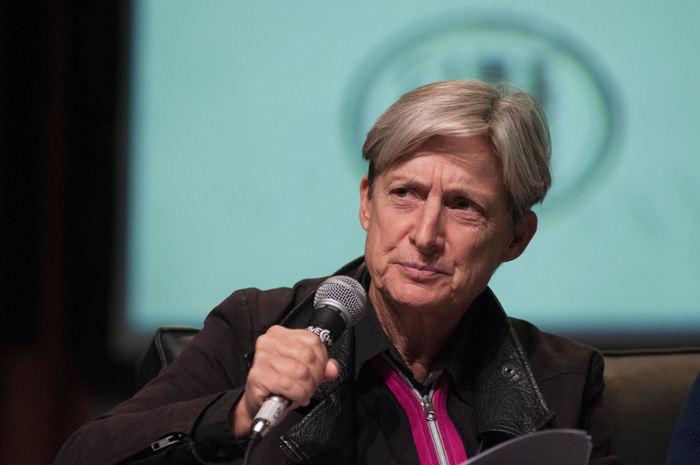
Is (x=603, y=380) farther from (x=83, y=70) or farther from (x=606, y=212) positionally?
(x=83, y=70)

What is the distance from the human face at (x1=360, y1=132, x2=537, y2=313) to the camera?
58.6 inches

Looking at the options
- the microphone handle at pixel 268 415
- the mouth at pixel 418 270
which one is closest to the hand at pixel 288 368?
the microphone handle at pixel 268 415

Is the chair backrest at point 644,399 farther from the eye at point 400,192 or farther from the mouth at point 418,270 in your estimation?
the eye at point 400,192

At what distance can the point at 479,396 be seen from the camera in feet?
5.22

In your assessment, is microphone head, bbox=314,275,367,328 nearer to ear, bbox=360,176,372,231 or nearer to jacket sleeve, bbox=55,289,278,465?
jacket sleeve, bbox=55,289,278,465

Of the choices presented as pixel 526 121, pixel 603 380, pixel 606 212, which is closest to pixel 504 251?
pixel 526 121

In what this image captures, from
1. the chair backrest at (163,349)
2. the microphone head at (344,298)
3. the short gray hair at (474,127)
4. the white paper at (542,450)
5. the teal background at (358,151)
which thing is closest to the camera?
the white paper at (542,450)

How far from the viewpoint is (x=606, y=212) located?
2377 millimetres

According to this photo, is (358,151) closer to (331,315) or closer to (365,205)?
(365,205)

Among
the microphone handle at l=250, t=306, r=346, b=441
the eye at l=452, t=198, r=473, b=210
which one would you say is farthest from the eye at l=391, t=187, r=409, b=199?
the microphone handle at l=250, t=306, r=346, b=441

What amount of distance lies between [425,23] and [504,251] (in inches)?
41.9

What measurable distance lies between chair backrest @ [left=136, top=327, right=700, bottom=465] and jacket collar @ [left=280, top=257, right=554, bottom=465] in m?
0.35

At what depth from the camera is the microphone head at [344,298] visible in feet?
3.75

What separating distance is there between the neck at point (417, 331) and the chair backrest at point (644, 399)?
0.50 m
